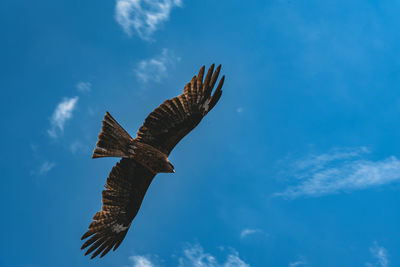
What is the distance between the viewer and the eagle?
9203 mm

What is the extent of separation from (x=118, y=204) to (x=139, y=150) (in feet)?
5.62

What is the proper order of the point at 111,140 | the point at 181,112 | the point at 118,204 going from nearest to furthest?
the point at 111,140, the point at 181,112, the point at 118,204

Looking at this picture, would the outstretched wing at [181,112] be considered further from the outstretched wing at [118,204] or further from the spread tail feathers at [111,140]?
the outstretched wing at [118,204]

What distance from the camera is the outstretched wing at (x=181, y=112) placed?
30.3 ft

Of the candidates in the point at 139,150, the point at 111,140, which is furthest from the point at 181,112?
the point at 111,140

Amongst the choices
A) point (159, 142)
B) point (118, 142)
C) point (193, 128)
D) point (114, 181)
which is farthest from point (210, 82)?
point (114, 181)

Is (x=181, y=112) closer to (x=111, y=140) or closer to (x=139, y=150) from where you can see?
(x=139, y=150)

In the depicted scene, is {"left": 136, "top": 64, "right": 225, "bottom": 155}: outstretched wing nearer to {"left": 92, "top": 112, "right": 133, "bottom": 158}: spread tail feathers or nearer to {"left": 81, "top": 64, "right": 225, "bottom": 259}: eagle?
{"left": 81, "top": 64, "right": 225, "bottom": 259}: eagle

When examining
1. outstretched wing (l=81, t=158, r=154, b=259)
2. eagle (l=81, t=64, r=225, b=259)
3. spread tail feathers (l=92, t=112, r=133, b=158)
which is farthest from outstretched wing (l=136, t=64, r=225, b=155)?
outstretched wing (l=81, t=158, r=154, b=259)

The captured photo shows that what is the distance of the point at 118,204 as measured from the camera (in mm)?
10297

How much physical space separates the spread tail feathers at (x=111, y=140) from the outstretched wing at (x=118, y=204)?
2.08ft

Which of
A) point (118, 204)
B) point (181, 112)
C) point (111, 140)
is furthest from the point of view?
point (118, 204)

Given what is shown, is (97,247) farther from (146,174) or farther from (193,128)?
(193,128)

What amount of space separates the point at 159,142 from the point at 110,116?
1212mm
